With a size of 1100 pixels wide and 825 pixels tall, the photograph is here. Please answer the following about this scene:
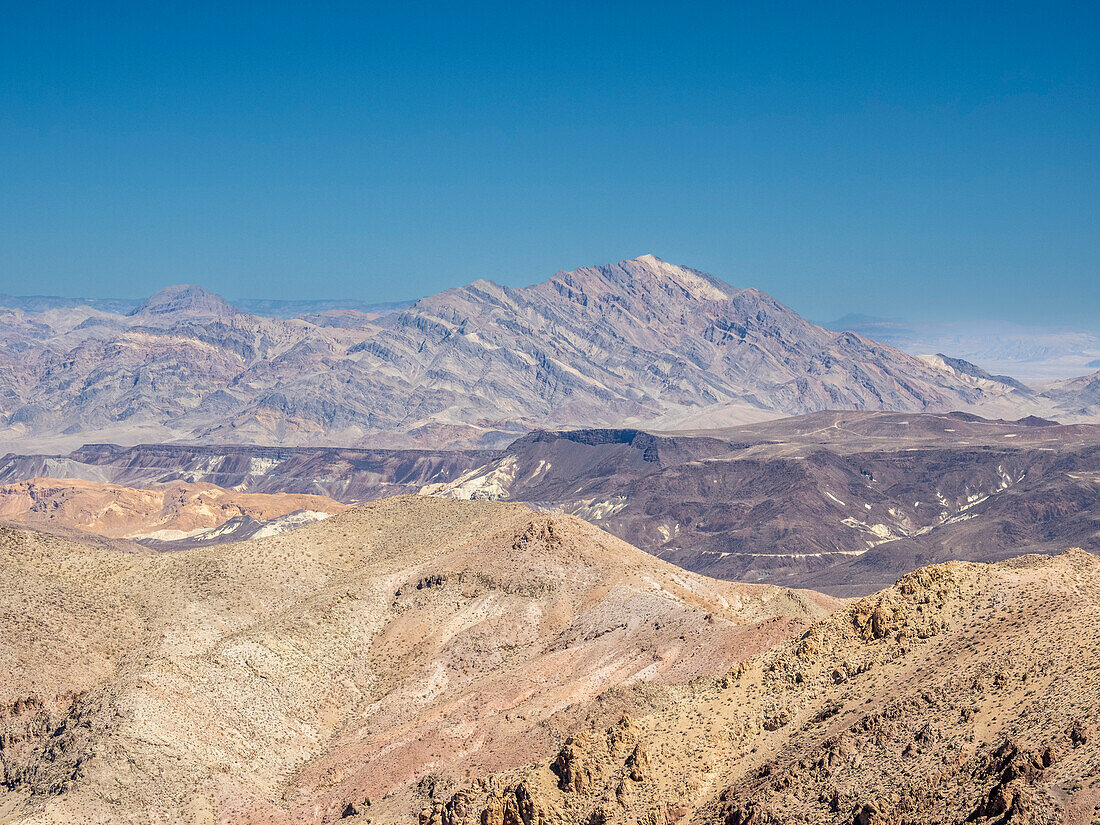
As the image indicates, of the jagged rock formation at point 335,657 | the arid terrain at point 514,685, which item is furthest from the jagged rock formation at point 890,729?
the jagged rock formation at point 335,657

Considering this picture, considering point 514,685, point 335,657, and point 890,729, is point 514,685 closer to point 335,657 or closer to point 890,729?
point 335,657

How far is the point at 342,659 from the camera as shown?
7294 cm

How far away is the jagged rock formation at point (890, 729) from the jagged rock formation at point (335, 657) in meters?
1.75

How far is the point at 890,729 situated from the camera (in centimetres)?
4097

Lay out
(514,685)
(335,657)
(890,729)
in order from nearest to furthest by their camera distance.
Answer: (890,729), (514,685), (335,657)

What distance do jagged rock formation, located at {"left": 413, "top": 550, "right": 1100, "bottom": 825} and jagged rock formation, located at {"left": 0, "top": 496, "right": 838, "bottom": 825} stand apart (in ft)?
5.73

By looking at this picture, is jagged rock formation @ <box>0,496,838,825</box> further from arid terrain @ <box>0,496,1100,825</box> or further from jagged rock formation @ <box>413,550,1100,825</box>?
jagged rock formation @ <box>413,550,1100,825</box>

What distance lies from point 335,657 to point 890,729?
1575 inches

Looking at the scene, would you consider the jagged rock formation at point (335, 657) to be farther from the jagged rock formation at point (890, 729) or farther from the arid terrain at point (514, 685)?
the jagged rock formation at point (890, 729)

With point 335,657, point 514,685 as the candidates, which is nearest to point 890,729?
point 514,685

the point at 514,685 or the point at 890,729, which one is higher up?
the point at 890,729

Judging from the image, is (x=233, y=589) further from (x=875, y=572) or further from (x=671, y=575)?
(x=875, y=572)

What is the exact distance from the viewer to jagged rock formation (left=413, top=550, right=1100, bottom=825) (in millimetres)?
36188

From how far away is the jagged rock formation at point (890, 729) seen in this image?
36.2 metres
